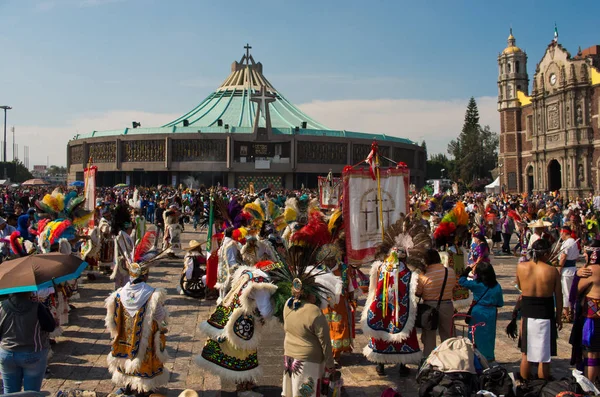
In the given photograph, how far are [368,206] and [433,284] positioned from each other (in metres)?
1.78

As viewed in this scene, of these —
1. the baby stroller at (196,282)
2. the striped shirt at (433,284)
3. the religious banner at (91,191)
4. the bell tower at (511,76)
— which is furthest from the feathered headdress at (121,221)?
the bell tower at (511,76)

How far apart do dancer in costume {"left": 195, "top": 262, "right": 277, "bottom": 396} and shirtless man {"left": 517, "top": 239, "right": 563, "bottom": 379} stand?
2.71m

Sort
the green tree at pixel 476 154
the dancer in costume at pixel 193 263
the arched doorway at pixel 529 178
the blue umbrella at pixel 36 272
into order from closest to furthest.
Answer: the blue umbrella at pixel 36 272, the dancer in costume at pixel 193 263, the arched doorway at pixel 529 178, the green tree at pixel 476 154

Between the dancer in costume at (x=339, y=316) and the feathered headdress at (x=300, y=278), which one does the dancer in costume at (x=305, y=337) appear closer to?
the feathered headdress at (x=300, y=278)

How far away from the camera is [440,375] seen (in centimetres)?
420

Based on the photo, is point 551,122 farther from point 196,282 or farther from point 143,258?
point 143,258

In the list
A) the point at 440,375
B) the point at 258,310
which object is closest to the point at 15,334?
the point at 258,310

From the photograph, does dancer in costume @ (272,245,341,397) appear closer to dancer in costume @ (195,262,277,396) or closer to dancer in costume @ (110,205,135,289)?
dancer in costume @ (195,262,277,396)

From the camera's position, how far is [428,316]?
228 inches

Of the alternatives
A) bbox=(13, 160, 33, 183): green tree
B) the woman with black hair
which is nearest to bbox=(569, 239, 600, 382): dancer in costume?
the woman with black hair

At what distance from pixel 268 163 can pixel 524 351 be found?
174 feet

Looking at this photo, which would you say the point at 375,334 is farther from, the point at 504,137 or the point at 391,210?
the point at 504,137

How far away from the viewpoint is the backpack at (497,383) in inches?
171

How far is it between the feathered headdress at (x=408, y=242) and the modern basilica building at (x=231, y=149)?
48403 mm
